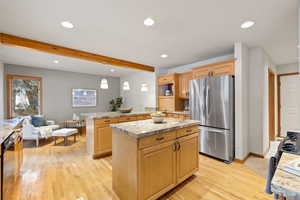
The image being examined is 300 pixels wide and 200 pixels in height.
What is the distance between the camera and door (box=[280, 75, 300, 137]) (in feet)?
13.9

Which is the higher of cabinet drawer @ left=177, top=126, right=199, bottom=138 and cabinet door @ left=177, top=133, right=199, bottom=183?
cabinet drawer @ left=177, top=126, right=199, bottom=138

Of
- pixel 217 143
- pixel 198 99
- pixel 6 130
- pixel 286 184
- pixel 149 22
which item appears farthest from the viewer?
pixel 198 99

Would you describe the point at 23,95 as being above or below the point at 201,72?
below

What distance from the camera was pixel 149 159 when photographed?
1.59m

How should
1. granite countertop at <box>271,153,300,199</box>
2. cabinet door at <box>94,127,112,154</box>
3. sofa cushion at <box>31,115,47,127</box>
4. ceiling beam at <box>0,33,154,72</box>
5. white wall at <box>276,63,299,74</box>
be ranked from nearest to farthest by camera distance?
1. granite countertop at <box>271,153,300,199</box>
2. ceiling beam at <box>0,33,154,72</box>
3. cabinet door at <box>94,127,112,154</box>
4. white wall at <box>276,63,299,74</box>
5. sofa cushion at <box>31,115,47,127</box>

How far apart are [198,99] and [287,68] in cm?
368

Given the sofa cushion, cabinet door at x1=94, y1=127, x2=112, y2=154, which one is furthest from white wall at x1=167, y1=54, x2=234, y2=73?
the sofa cushion

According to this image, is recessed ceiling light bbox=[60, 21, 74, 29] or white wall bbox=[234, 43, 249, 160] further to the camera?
white wall bbox=[234, 43, 249, 160]

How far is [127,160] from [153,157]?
0.32 m

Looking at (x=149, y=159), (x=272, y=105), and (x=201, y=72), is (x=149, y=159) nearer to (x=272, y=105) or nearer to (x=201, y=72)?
(x=201, y=72)

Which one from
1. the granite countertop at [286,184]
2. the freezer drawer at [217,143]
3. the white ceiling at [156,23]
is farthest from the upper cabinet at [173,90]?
the granite countertop at [286,184]

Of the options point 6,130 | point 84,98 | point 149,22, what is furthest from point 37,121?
point 149,22

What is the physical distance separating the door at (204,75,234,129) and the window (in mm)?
5825

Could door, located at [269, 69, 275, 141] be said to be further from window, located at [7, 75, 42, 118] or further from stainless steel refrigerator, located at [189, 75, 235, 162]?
window, located at [7, 75, 42, 118]
